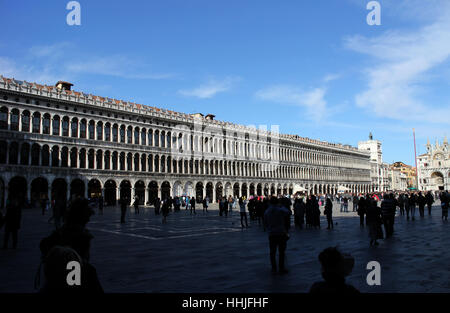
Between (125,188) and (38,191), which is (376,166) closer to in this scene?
(125,188)

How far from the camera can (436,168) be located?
4451 inches

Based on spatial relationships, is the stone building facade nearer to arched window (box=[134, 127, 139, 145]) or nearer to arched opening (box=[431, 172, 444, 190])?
arched window (box=[134, 127, 139, 145])

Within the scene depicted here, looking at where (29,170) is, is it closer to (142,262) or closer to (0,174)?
(0,174)

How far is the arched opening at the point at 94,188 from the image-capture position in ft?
152

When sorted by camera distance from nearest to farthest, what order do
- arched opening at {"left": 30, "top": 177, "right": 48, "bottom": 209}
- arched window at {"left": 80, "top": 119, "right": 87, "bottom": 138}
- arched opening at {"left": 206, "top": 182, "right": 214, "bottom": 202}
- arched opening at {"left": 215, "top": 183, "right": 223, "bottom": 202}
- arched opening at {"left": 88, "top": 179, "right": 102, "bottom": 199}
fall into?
arched opening at {"left": 30, "top": 177, "right": 48, "bottom": 209}, arched opening at {"left": 88, "top": 179, "right": 102, "bottom": 199}, arched window at {"left": 80, "top": 119, "right": 87, "bottom": 138}, arched opening at {"left": 206, "top": 182, "right": 214, "bottom": 202}, arched opening at {"left": 215, "top": 183, "right": 223, "bottom": 202}

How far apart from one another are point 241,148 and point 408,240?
56.2 m

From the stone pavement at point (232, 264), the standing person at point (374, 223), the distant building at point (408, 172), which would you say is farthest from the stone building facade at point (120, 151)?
the distant building at point (408, 172)

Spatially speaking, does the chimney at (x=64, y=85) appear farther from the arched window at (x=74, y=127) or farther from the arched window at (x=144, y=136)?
the arched window at (x=144, y=136)

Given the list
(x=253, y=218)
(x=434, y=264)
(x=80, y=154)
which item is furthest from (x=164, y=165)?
(x=434, y=264)

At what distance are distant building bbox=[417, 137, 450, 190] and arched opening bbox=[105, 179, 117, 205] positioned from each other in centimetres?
10342

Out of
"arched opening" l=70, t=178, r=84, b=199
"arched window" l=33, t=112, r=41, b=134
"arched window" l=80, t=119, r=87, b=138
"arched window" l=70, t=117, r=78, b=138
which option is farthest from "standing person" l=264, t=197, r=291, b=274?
"arched window" l=80, t=119, r=87, b=138

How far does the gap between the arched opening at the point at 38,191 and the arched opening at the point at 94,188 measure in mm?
5596

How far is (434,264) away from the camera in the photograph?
7.80m

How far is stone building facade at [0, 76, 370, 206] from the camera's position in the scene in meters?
40.9
